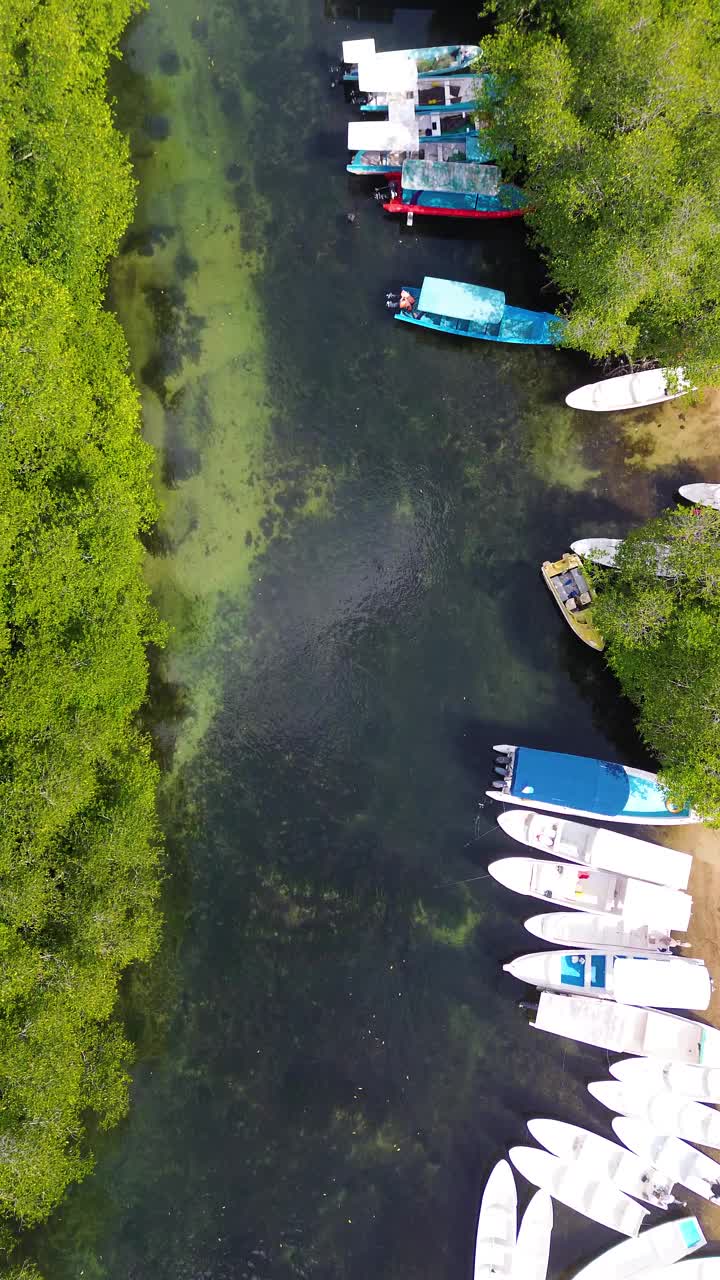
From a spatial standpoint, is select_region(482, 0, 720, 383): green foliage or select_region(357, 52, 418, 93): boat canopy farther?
select_region(357, 52, 418, 93): boat canopy

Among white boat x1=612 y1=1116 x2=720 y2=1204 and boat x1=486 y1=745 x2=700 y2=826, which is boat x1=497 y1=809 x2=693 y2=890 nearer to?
boat x1=486 y1=745 x2=700 y2=826

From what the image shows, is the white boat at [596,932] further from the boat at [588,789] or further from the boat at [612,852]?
the boat at [588,789]

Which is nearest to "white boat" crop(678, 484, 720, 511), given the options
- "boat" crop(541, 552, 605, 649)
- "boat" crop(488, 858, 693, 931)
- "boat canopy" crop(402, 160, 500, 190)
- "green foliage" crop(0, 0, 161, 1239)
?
"boat" crop(541, 552, 605, 649)

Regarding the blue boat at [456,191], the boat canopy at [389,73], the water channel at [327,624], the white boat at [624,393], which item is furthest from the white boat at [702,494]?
the boat canopy at [389,73]

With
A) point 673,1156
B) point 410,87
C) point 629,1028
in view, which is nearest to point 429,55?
point 410,87

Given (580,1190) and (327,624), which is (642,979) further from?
(327,624)
